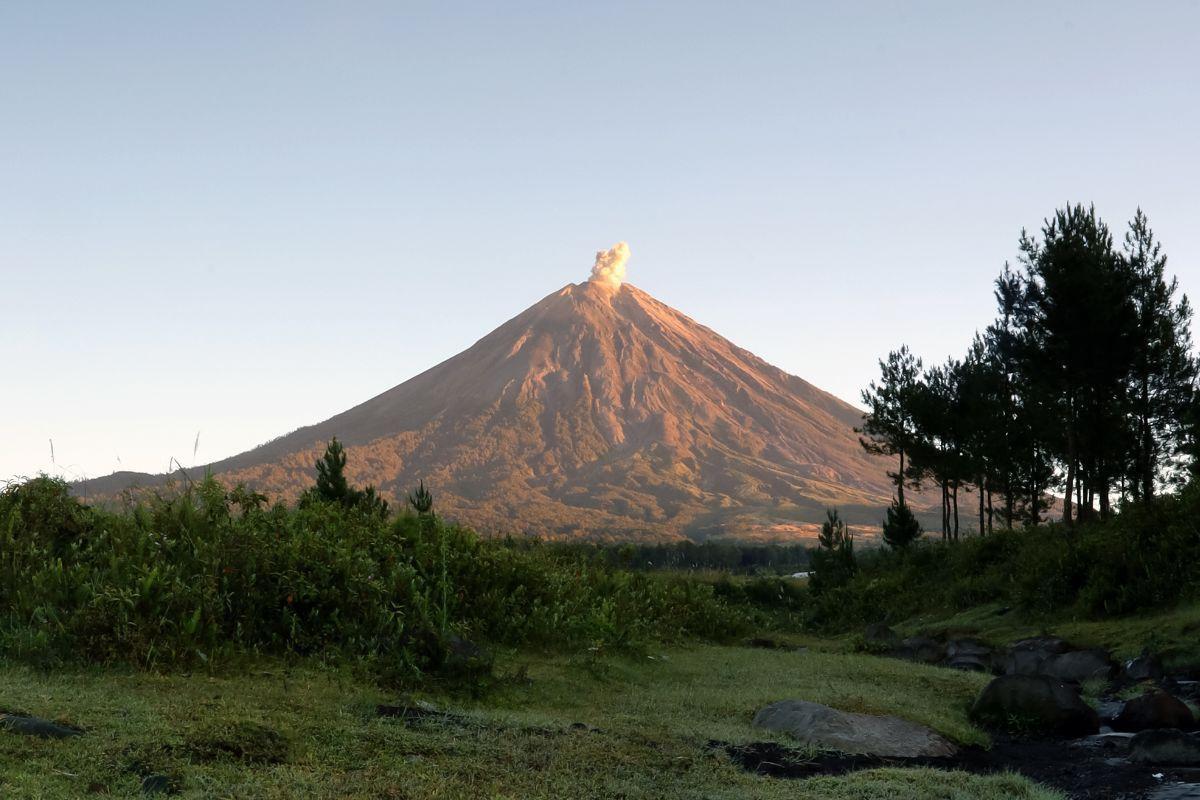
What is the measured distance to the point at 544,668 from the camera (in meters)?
12.6

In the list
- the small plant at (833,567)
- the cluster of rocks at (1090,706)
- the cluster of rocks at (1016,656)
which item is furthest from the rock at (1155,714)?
the small plant at (833,567)

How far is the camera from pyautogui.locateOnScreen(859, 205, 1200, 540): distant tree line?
3297 centimetres

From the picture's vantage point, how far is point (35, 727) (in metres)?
6.90

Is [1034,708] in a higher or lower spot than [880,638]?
higher

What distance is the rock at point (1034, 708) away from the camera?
11.8 metres

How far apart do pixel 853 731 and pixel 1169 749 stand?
9.91 feet

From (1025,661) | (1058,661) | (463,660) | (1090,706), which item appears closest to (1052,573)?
(1025,661)

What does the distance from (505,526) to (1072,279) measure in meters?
114

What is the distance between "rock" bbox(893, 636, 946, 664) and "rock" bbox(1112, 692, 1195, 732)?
25.5 ft

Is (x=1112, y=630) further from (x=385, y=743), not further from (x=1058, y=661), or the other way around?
(x=385, y=743)

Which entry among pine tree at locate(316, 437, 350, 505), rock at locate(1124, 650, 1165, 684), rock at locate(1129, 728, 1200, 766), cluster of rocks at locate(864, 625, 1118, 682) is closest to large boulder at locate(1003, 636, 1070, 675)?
cluster of rocks at locate(864, 625, 1118, 682)

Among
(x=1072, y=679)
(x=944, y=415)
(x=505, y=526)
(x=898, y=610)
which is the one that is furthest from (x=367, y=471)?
(x=1072, y=679)

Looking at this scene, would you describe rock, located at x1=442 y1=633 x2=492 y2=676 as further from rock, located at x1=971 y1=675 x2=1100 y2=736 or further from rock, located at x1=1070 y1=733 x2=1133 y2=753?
rock, located at x1=1070 y1=733 x2=1133 y2=753

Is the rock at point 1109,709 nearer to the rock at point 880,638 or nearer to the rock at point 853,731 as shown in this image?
the rock at point 853,731
